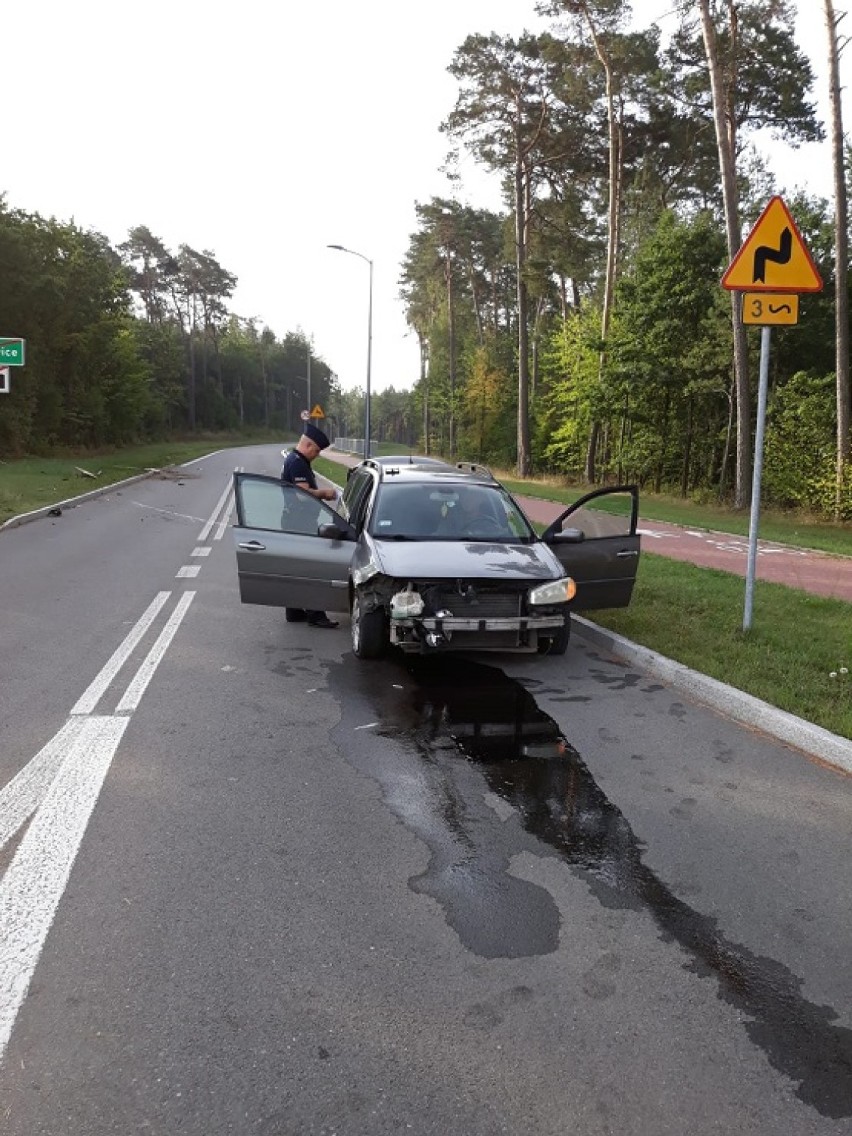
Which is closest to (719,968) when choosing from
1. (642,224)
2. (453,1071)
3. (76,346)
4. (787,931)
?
(787,931)

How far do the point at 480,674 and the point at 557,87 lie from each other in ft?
93.2

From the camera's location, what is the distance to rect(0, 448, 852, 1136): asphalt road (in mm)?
2283

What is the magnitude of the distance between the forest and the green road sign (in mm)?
17370

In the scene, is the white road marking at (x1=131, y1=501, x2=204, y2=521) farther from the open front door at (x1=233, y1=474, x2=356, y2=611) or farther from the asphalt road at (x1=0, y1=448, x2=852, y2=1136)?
the asphalt road at (x1=0, y1=448, x2=852, y2=1136)

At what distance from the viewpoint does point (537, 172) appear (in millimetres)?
32031

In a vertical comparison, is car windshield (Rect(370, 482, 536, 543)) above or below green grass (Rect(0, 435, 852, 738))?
above

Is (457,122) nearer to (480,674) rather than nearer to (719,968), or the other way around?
(480,674)

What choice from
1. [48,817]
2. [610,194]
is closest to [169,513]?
A: [48,817]

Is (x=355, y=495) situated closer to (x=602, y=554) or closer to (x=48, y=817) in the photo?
(x=602, y=554)

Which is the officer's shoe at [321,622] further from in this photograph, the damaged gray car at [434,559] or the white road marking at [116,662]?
the white road marking at [116,662]

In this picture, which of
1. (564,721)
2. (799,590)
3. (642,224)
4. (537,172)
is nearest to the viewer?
(564,721)

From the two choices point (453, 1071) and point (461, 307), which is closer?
point (453, 1071)

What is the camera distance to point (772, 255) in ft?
22.6

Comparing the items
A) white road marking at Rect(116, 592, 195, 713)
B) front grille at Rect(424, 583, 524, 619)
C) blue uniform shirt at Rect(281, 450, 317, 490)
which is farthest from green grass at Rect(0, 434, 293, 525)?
front grille at Rect(424, 583, 524, 619)
